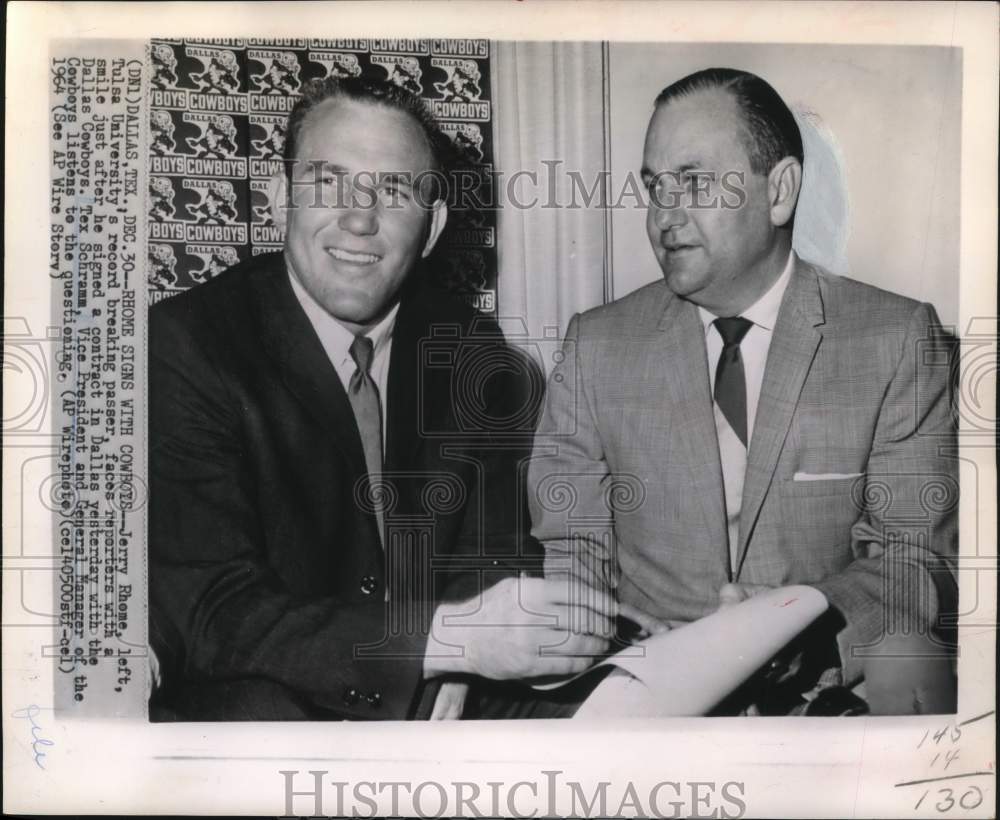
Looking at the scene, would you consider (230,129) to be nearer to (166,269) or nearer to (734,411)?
(166,269)

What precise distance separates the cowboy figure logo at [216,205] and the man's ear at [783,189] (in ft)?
3.92

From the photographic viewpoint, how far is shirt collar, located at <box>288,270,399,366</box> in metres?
2.14

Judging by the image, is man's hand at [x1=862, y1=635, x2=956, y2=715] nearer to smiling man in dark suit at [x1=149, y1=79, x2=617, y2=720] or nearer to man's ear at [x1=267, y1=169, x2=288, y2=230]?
smiling man in dark suit at [x1=149, y1=79, x2=617, y2=720]

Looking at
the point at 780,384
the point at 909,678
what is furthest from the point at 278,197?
the point at 909,678

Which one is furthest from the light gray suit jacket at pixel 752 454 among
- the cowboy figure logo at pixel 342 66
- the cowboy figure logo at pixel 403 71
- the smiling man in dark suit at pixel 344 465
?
the cowboy figure logo at pixel 342 66

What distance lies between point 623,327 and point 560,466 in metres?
0.34

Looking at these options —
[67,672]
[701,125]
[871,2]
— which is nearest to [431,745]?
[67,672]

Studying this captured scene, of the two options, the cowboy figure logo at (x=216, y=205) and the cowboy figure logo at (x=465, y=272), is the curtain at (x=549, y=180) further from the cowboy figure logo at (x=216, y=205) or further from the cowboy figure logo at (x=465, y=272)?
the cowboy figure logo at (x=216, y=205)

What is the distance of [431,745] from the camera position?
7.13ft

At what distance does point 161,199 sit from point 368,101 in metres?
0.51

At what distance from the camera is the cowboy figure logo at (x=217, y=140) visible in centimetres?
215

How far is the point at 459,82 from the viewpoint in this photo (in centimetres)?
217

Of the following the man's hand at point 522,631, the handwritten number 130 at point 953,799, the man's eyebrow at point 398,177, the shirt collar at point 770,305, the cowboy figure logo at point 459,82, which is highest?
the cowboy figure logo at point 459,82

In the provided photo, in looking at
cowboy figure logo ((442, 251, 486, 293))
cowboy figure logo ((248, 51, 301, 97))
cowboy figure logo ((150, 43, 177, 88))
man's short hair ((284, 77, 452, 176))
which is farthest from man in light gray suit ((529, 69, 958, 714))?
cowboy figure logo ((150, 43, 177, 88))
